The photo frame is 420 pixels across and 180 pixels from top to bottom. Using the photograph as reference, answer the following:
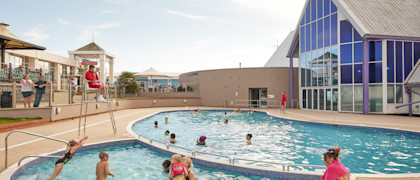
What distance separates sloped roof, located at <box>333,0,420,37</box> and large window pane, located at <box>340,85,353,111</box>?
400 cm

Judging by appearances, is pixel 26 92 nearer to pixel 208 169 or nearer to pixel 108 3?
pixel 108 3

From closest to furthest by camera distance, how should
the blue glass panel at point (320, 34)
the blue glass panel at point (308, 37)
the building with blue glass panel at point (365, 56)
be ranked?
the building with blue glass panel at point (365, 56)
the blue glass panel at point (320, 34)
the blue glass panel at point (308, 37)

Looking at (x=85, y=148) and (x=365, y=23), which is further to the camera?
(x=365, y=23)

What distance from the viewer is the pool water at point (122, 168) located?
5.74m

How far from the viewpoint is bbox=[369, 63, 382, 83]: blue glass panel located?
16453mm

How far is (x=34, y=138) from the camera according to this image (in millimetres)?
8289

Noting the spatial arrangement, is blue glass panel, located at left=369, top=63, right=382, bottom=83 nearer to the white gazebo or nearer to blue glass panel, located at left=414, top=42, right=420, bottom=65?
blue glass panel, located at left=414, top=42, right=420, bottom=65

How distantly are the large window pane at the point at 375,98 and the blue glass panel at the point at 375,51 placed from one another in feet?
6.50

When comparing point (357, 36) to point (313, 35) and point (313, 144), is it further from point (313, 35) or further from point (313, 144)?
point (313, 144)

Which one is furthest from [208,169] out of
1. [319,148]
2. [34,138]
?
[34,138]

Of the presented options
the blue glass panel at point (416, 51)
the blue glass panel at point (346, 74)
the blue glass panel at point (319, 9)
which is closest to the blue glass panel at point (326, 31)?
the blue glass panel at point (319, 9)

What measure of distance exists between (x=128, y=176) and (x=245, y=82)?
20.4 meters

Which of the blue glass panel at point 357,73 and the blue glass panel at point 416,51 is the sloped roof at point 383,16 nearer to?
the blue glass panel at point 416,51

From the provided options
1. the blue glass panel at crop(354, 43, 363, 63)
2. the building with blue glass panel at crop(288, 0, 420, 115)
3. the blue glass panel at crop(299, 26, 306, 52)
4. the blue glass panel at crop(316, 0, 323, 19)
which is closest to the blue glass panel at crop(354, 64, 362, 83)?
the building with blue glass panel at crop(288, 0, 420, 115)
